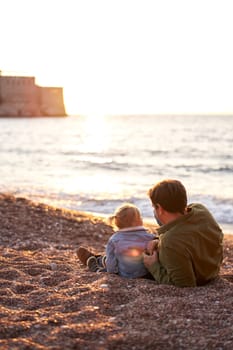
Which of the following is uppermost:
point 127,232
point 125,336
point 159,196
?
point 159,196

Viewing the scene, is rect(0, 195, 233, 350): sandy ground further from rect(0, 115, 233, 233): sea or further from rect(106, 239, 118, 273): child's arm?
rect(0, 115, 233, 233): sea

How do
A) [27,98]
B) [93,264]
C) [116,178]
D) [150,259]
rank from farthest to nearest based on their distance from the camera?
[27,98]
[116,178]
[93,264]
[150,259]

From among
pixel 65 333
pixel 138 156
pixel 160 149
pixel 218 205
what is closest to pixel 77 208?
pixel 218 205

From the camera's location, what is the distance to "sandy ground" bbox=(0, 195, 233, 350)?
3215 millimetres

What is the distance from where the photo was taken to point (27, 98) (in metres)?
113

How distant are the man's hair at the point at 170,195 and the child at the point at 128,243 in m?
0.41

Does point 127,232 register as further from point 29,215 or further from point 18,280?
point 29,215

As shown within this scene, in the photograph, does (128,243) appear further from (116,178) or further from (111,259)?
(116,178)

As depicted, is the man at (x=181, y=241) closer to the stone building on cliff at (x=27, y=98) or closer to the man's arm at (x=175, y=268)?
the man's arm at (x=175, y=268)

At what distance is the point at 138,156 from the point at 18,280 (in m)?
26.5

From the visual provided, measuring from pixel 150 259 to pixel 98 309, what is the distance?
0.93 meters

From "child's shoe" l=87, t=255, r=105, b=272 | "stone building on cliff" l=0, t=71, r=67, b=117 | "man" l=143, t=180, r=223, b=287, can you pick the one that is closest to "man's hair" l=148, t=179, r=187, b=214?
"man" l=143, t=180, r=223, b=287

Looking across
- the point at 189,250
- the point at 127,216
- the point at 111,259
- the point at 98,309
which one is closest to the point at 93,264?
the point at 111,259

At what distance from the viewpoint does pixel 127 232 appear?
488 centimetres
